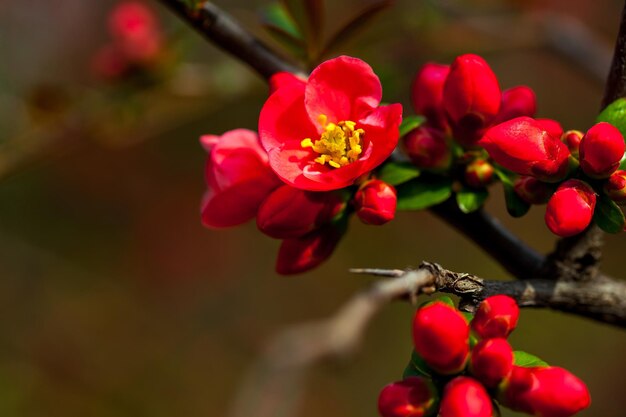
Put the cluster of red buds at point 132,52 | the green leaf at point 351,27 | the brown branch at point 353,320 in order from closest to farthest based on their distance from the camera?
the brown branch at point 353,320
the green leaf at point 351,27
the cluster of red buds at point 132,52

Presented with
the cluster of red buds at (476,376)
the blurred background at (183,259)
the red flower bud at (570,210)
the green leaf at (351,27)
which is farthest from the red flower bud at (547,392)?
the blurred background at (183,259)

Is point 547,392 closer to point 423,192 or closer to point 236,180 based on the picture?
point 423,192

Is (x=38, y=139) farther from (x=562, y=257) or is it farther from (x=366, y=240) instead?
(x=366, y=240)

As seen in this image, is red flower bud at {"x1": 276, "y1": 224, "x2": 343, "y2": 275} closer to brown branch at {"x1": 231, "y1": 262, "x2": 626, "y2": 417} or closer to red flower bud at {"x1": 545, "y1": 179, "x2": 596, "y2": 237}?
brown branch at {"x1": 231, "y1": 262, "x2": 626, "y2": 417}

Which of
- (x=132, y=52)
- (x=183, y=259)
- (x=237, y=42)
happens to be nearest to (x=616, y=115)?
(x=237, y=42)

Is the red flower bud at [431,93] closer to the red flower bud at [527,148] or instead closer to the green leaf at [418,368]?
the red flower bud at [527,148]

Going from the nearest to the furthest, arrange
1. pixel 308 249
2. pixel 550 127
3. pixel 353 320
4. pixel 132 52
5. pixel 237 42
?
pixel 353 320
pixel 550 127
pixel 308 249
pixel 237 42
pixel 132 52

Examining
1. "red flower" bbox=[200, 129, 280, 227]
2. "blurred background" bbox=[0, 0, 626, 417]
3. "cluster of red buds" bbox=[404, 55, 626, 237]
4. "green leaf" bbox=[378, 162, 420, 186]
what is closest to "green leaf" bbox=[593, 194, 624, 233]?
"cluster of red buds" bbox=[404, 55, 626, 237]
